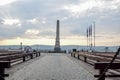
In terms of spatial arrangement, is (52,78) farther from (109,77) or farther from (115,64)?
(115,64)

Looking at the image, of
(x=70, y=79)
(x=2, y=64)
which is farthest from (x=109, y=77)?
(x=2, y=64)

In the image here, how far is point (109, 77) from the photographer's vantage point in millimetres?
17188

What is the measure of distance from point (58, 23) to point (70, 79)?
12059cm

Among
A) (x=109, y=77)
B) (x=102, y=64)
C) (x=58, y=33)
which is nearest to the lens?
(x=102, y=64)

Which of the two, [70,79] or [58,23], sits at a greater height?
[58,23]

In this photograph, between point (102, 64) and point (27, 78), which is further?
point (27, 78)

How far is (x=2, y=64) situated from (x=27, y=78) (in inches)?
144

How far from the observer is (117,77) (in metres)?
17.3

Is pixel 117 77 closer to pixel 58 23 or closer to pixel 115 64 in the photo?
pixel 115 64

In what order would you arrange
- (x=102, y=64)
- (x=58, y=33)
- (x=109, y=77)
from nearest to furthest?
(x=102, y=64)
(x=109, y=77)
(x=58, y=33)

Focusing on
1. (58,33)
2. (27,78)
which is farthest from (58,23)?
(27,78)

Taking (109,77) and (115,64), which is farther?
(109,77)

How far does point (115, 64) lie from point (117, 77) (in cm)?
367

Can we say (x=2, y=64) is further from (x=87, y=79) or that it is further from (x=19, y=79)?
(x=87, y=79)
